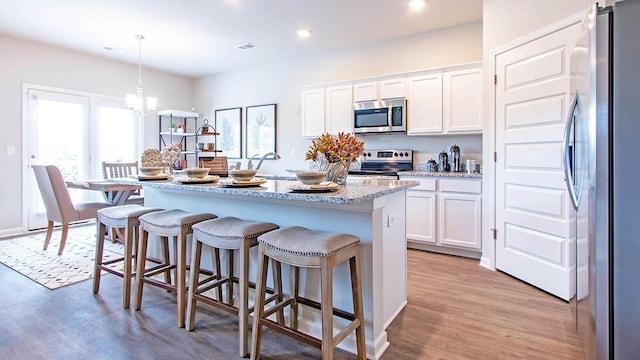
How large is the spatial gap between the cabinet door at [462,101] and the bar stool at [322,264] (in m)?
2.73

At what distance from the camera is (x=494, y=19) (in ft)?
10.6

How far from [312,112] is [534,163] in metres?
3.00

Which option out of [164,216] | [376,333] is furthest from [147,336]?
[376,333]

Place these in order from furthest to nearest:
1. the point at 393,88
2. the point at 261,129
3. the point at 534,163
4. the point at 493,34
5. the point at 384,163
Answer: the point at 261,129
the point at 384,163
the point at 393,88
the point at 493,34
the point at 534,163

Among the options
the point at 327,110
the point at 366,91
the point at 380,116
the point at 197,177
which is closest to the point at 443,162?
the point at 380,116

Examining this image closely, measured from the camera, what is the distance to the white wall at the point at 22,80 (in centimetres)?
457

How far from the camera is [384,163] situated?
4.64 metres

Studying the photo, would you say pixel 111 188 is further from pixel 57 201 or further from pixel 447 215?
pixel 447 215

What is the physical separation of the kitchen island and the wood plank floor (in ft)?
0.51

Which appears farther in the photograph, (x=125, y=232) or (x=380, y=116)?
(x=380, y=116)

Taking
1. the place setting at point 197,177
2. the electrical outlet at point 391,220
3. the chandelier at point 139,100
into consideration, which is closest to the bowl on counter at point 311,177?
the electrical outlet at point 391,220

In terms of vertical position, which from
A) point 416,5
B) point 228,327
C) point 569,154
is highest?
point 416,5

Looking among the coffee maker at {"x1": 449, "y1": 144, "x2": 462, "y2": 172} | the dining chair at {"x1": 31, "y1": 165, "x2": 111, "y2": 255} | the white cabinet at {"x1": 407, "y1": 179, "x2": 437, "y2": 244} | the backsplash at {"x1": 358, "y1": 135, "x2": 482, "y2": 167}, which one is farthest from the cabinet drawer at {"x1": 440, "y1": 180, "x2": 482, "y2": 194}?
the dining chair at {"x1": 31, "y1": 165, "x2": 111, "y2": 255}

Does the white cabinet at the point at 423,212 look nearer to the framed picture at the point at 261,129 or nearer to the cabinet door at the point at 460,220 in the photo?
the cabinet door at the point at 460,220
